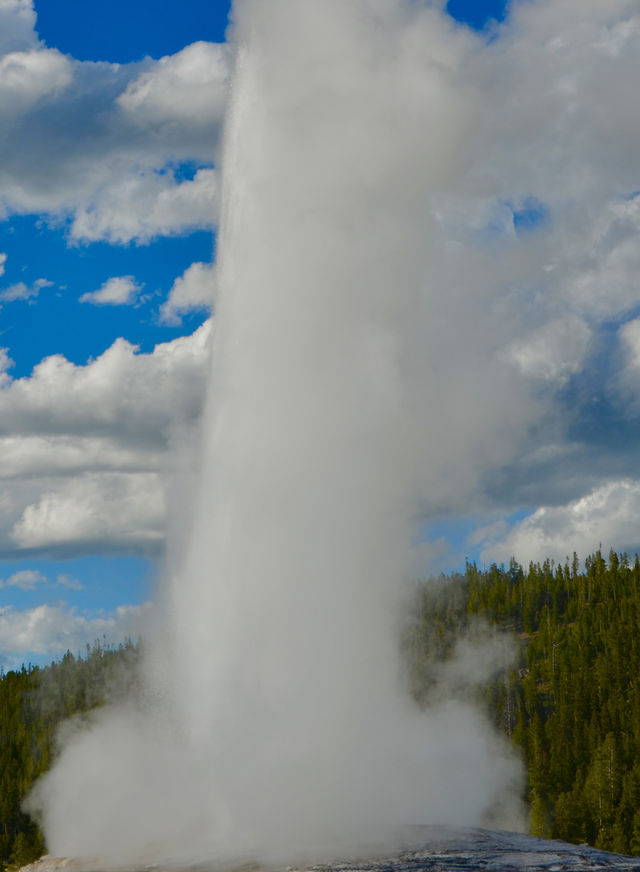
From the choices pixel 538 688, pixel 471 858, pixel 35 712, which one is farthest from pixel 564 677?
pixel 471 858

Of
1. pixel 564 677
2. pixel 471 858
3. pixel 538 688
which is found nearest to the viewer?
pixel 471 858

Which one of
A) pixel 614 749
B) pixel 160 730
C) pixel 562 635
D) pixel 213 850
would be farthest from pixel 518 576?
pixel 213 850

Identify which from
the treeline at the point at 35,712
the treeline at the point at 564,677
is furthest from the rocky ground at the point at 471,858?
the treeline at the point at 35,712

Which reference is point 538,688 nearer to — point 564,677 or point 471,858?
point 564,677

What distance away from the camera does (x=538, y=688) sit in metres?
115

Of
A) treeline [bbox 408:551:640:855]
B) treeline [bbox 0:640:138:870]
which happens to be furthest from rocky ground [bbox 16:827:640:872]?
treeline [bbox 0:640:138:870]

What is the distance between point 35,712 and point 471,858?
365 feet

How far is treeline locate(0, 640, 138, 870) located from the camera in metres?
90.4

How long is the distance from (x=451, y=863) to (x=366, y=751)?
400 inches

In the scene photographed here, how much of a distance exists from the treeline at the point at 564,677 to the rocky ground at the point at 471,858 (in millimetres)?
49474

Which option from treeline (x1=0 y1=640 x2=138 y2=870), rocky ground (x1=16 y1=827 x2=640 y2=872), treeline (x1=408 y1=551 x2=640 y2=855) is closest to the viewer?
rocky ground (x1=16 y1=827 x2=640 y2=872)

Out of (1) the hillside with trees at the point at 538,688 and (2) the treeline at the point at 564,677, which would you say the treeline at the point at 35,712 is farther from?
(2) the treeline at the point at 564,677

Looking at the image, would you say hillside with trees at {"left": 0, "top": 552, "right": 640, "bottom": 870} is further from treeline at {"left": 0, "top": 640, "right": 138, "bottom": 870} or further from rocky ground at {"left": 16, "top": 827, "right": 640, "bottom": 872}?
rocky ground at {"left": 16, "top": 827, "right": 640, "bottom": 872}

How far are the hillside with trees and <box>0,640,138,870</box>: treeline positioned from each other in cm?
19
